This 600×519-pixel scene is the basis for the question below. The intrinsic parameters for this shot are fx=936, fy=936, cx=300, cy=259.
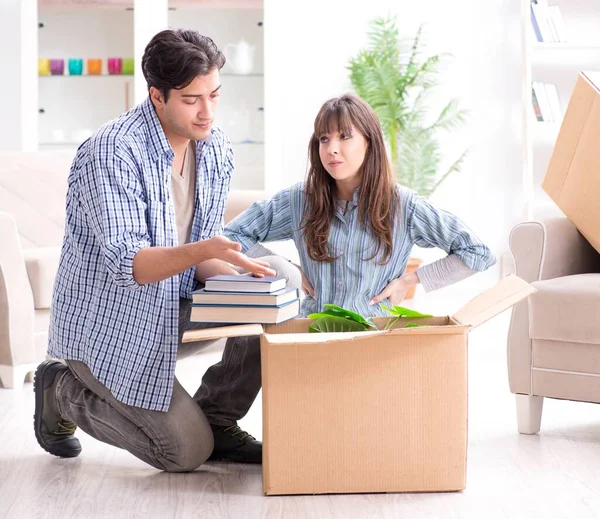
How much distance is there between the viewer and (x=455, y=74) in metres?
5.43

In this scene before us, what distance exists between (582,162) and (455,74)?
3.07 m

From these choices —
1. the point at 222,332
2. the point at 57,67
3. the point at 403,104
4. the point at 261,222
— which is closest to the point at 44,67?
the point at 57,67

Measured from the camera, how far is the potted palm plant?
5168 mm

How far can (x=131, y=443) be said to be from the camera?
1993mm

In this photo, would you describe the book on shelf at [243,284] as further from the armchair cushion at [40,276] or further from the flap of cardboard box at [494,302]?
the armchair cushion at [40,276]

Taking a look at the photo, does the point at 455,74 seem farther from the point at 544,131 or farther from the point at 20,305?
the point at 20,305

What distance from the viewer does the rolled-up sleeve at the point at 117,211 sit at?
Result: 1833 millimetres

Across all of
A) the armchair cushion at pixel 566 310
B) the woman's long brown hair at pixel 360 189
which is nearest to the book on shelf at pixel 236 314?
the woman's long brown hair at pixel 360 189

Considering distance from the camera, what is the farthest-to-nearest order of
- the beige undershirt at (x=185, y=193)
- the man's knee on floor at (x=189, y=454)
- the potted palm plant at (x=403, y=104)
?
the potted palm plant at (x=403, y=104)
the beige undershirt at (x=185, y=193)
the man's knee on floor at (x=189, y=454)

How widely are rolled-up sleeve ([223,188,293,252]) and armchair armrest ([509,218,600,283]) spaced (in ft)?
1.92

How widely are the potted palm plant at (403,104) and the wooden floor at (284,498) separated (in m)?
2.83

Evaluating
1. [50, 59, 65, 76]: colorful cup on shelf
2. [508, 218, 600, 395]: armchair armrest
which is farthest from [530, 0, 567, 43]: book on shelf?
[508, 218, 600, 395]: armchair armrest

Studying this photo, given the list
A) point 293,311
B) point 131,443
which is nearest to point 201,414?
point 131,443

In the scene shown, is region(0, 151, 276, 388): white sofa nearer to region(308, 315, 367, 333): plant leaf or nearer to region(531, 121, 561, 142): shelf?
region(308, 315, 367, 333): plant leaf
